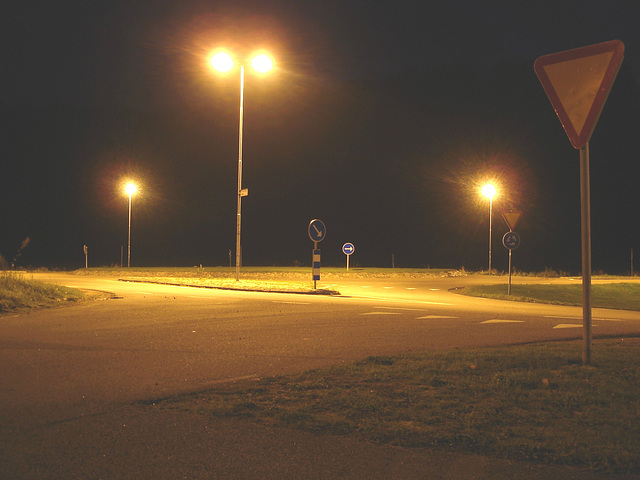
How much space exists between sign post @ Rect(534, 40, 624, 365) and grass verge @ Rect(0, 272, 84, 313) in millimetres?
12936

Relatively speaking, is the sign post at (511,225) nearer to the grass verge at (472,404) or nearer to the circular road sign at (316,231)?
the circular road sign at (316,231)

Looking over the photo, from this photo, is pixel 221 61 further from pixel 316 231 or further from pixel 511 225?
pixel 511 225

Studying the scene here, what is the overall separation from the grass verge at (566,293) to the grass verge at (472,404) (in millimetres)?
15543

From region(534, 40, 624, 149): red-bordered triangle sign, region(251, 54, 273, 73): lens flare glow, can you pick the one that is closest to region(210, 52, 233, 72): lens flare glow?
region(251, 54, 273, 73): lens flare glow

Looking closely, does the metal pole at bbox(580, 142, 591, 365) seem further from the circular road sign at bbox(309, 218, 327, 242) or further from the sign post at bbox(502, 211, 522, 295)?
the sign post at bbox(502, 211, 522, 295)

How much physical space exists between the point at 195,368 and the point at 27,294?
34.3 ft

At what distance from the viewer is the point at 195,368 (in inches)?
308

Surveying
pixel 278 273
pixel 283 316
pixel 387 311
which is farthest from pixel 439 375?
pixel 278 273

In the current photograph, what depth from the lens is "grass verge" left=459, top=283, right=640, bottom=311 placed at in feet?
76.7

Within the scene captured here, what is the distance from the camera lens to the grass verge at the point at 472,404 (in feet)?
15.4

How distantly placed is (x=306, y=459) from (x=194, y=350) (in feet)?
16.5

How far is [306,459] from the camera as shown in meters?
4.48

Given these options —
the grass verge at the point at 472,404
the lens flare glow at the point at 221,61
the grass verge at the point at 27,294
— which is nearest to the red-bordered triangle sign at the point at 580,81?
the grass verge at the point at 472,404

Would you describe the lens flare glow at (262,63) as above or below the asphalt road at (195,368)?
above
